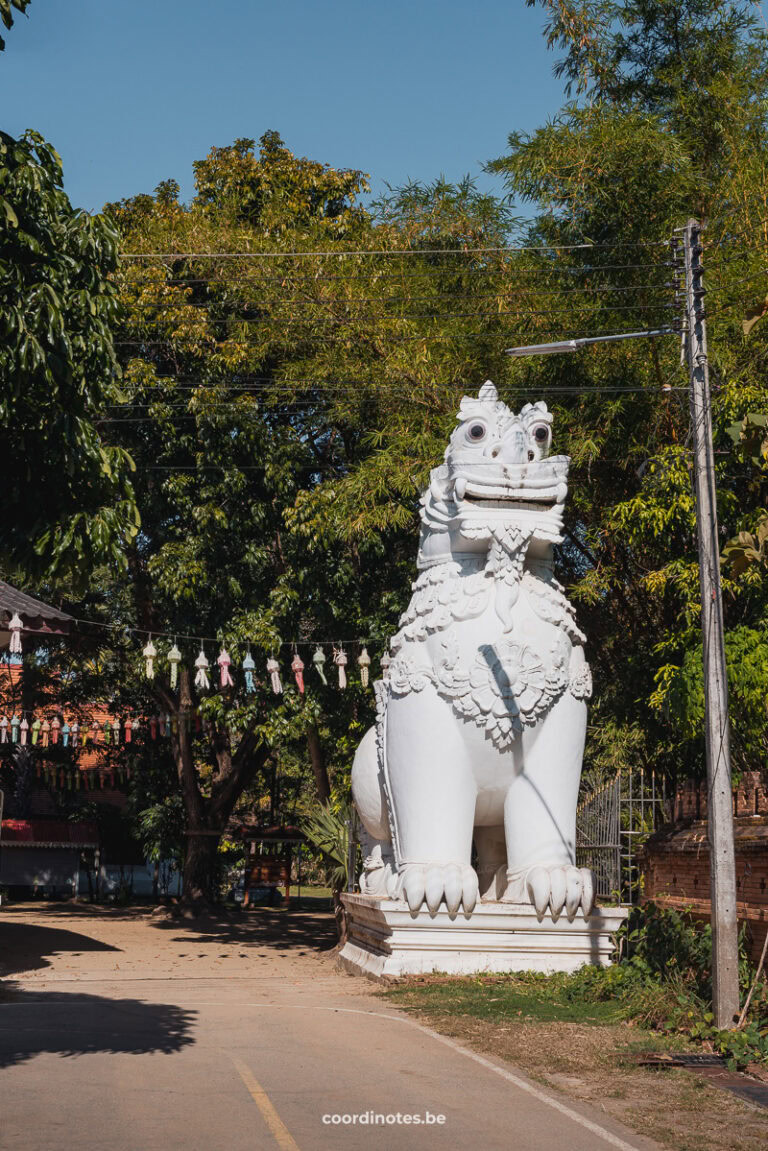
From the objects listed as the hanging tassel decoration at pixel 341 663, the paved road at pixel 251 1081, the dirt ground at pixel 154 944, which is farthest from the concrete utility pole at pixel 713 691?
the hanging tassel decoration at pixel 341 663

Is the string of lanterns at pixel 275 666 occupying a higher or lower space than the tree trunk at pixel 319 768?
higher

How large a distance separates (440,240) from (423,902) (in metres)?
8.96

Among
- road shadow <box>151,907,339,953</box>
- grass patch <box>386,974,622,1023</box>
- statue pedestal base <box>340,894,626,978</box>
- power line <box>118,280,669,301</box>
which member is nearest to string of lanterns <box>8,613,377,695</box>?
road shadow <box>151,907,339,953</box>

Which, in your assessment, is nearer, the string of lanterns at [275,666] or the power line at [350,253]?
the power line at [350,253]

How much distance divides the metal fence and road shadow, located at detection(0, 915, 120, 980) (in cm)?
578

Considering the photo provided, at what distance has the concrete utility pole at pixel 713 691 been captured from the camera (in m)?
7.79

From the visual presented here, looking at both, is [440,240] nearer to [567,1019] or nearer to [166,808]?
[567,1019]

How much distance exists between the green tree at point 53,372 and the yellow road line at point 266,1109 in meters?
3.29

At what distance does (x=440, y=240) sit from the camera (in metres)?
15.8

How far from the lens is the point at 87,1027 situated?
7.77 m

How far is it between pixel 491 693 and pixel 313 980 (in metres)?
3.26

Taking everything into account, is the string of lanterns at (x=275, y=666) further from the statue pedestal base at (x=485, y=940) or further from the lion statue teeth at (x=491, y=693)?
the statue pedestal base at (x=485, y=940)

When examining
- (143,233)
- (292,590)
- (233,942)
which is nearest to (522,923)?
(292,590)

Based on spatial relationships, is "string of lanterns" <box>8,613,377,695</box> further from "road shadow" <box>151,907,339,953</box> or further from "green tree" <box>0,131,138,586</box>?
"green tree" <box>0,131,138,586</box>
